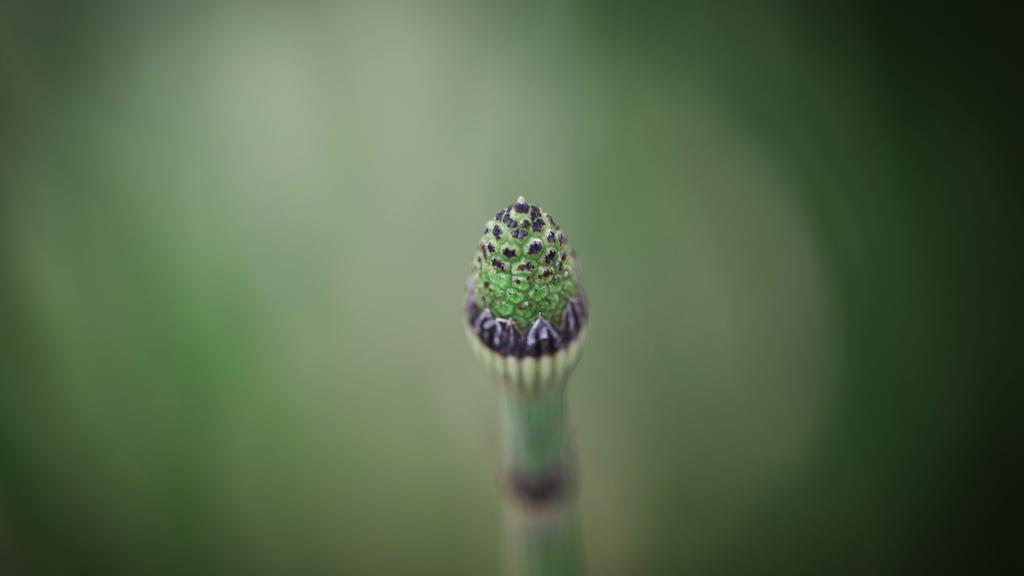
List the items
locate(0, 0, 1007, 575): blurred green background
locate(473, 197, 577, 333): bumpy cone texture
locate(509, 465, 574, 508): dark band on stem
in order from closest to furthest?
locate(473, 197, 577, 333): bumpy cone texture, locate(509, 465, 574, 508): dark band on stem, locate(0, 0, 1007, 575): blurred green background

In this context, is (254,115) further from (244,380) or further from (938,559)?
(938,559)

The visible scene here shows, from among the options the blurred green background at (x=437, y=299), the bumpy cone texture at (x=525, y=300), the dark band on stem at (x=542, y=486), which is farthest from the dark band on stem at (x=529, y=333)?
the blurred green background at (x=437, y=299)

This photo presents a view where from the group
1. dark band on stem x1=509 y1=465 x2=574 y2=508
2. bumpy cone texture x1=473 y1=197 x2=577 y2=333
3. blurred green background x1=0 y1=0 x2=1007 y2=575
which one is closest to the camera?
bumpy cone texture x1=473 y1=197 x2=577 y2=333

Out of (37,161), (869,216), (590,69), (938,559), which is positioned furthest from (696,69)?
(37,161)

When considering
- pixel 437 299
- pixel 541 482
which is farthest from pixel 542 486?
pixel 437 299

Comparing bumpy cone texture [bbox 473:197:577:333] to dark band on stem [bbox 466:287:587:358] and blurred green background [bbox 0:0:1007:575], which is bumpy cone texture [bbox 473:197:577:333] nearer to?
dark band on stem [bbox 466:287:587:358]

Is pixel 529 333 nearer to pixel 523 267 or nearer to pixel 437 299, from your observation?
pixel 523 267

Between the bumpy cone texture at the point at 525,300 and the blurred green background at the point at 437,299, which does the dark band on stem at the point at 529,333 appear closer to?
the bumpy cone texture at the point at 525,300

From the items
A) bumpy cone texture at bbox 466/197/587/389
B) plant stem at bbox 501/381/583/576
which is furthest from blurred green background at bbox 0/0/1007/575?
bumpy cone texture at bbox 466/197/587/389
